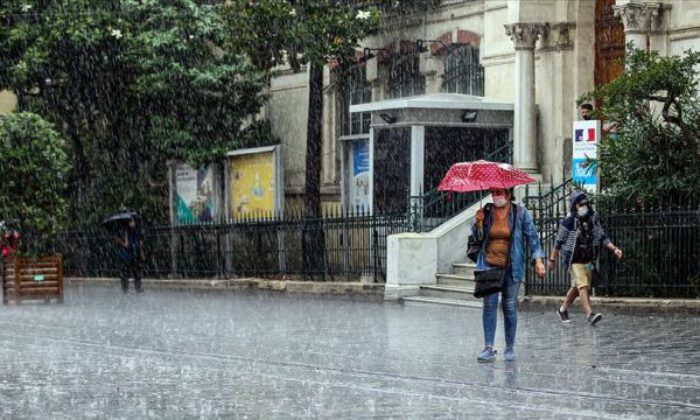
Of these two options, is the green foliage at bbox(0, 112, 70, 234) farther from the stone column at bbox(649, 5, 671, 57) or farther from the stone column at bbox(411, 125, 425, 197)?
the stone column at bbox(649, 5, 671, 57)

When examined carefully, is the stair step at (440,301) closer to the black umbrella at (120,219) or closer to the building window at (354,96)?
the black umbrella at (120,219)

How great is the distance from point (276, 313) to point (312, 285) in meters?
5.39

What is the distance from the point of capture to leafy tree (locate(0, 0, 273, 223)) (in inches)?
1411

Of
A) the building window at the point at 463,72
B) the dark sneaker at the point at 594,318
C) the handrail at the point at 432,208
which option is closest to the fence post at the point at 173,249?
the building window at the point at 463,72

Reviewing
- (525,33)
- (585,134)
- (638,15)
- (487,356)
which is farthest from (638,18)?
(487,356)

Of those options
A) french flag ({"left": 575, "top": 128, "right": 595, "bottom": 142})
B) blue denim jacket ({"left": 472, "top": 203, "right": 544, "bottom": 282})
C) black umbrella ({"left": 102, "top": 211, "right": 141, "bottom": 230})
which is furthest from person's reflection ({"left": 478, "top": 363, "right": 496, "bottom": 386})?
black umbrella ({"left": 102, "top": 211, "right": 141, "bottom": 230})

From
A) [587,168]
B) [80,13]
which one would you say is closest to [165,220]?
[80,13]

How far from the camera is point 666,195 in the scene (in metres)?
22.9

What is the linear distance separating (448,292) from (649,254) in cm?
456

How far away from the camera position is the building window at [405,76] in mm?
34875

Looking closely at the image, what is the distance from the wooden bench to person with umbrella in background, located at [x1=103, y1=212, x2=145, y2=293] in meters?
3.94

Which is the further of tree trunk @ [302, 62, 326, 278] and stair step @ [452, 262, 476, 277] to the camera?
tree trunk @ [302, 62, 326, 278]

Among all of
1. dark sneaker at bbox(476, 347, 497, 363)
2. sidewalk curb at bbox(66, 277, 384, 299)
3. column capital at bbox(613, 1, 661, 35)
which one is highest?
column capital at bbox(613, 1, 661, 35)

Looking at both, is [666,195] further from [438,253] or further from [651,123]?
[438,253]
